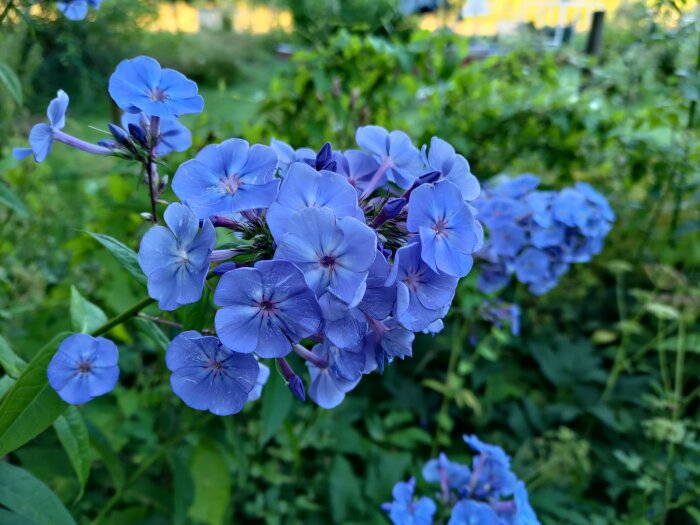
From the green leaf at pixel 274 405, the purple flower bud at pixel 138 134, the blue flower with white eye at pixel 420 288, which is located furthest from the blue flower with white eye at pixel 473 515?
the purple flower bud at pixel 138 134

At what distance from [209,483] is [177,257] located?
941mm

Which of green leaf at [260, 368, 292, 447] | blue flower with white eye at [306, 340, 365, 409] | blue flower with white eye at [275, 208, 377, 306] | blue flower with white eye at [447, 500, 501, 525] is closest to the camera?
blue flower with white eye at [275, 208, 377, 306]

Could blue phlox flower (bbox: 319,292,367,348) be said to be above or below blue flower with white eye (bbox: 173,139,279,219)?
below

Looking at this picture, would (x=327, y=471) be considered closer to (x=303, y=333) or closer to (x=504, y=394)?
(x=504, y=394)

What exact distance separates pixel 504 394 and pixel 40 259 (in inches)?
70.3

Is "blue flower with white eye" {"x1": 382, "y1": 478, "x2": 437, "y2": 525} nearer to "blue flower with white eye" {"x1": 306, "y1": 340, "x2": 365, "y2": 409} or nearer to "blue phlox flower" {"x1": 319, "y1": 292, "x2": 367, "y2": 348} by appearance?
"blue flower with white eye" {"x1": 306, "y1": 340, "x2": 365, "y2": 409}

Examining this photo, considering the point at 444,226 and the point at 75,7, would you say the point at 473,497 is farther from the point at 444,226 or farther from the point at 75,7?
the point at 75,7

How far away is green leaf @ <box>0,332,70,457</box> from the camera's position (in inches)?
36.9

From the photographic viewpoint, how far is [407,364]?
243 cm

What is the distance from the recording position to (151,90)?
35.7 inches

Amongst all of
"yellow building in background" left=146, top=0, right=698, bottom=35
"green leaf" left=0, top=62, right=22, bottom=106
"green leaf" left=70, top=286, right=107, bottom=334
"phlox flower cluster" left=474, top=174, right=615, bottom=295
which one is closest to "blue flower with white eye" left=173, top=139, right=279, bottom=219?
"green leaf" left=70, top=286, right=107, bottom=334

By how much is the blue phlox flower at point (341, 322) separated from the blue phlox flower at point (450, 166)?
10.8 inches

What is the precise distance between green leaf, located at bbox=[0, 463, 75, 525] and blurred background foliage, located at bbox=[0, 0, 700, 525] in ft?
0.88

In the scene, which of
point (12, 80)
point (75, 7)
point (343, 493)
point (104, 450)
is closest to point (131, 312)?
point (104, 450)
